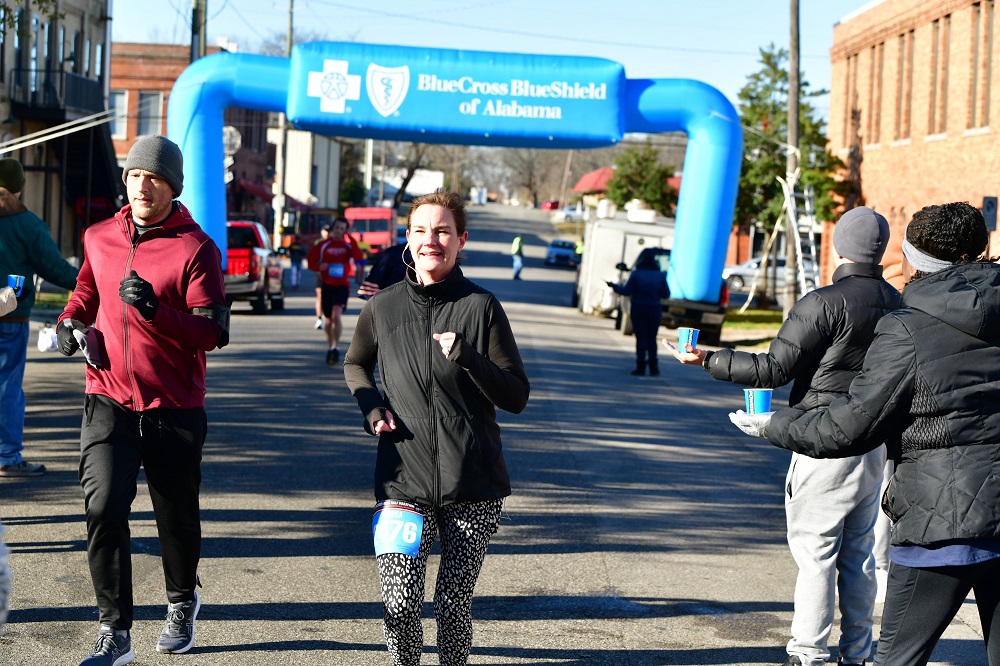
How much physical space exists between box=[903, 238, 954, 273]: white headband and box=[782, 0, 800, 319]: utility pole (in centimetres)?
2365

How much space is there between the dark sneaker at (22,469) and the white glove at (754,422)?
561 centimetres

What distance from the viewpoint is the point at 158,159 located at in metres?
4.83

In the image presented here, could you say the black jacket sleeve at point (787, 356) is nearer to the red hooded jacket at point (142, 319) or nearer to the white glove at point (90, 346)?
the red hooded jacket at point (142, 319)

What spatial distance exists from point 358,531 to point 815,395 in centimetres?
338

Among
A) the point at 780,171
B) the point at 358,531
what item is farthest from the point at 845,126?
the point at 358,531

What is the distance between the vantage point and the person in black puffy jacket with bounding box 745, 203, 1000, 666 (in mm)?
3711

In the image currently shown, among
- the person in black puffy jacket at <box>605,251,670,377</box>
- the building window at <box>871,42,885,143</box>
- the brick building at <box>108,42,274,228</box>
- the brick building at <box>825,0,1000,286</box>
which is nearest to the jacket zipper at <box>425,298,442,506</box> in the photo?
the person in black puffy jacket at <box>605,251,670,377</box>

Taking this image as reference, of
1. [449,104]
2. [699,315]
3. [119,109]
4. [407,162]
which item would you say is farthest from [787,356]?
[407,162]

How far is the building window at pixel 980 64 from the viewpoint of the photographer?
26172 mm

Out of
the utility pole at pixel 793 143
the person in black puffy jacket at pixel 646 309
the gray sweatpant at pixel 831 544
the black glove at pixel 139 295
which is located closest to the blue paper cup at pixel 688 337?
the gray sweatpant at pixel 831 544

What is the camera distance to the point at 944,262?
399cm

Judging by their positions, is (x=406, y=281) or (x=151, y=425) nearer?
(x=406, y=281)

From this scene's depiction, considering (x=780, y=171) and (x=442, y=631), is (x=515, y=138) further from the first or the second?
(x=442, y=631)

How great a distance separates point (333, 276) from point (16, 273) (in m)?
8.17
